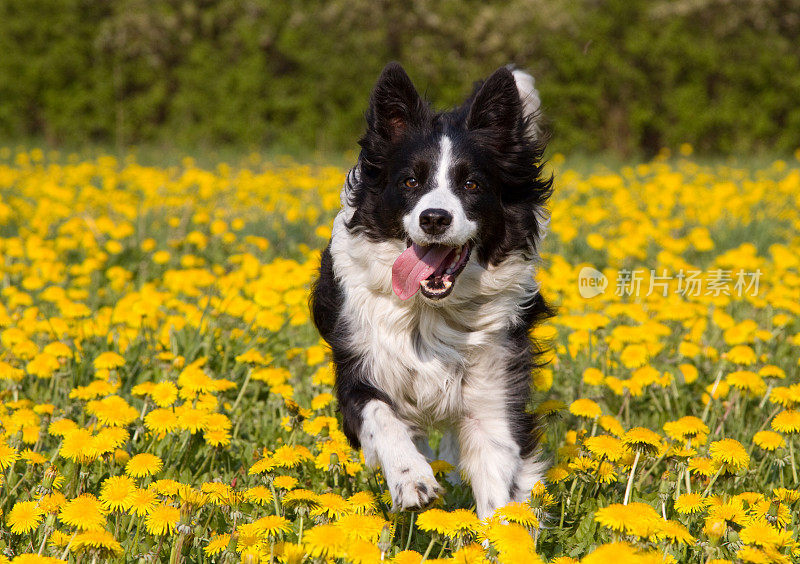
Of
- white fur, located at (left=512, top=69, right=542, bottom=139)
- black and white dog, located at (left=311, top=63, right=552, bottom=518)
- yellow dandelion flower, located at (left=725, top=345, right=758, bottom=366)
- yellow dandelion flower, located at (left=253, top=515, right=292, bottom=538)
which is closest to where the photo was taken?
yellow dandelion flower, located at (left=253, top=515, right=292, bottom=538)

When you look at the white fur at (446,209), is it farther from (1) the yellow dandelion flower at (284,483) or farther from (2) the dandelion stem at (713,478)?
(2) the dandelion stem at (713,478)

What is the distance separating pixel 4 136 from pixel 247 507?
48.0 ft

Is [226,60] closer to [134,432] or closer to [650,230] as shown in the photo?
[650,230]

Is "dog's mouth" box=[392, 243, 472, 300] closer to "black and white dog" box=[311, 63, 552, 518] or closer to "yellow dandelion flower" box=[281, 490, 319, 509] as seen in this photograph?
→ "black and white dog" box=[311, 63, 552, 518]

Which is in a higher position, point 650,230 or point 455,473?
point 650,230

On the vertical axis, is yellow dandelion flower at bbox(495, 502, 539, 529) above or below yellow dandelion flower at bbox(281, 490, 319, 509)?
above

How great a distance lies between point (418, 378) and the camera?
3.22m

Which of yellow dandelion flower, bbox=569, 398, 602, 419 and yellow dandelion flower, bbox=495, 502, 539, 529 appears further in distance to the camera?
yellow dandelion flower, bbox=569, 398, 602, 419

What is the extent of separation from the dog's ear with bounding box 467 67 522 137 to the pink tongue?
557mm

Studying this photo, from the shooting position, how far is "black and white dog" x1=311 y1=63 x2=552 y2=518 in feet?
10.1

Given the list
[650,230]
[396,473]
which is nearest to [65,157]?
[650,230]

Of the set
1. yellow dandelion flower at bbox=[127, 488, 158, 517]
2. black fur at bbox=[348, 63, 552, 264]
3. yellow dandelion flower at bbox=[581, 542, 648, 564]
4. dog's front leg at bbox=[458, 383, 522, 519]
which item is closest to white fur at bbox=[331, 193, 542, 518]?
dog's front leg at bbox=[458, 383, 522, 519]

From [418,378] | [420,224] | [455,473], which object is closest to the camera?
[420,224]

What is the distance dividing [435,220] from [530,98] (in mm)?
1208
